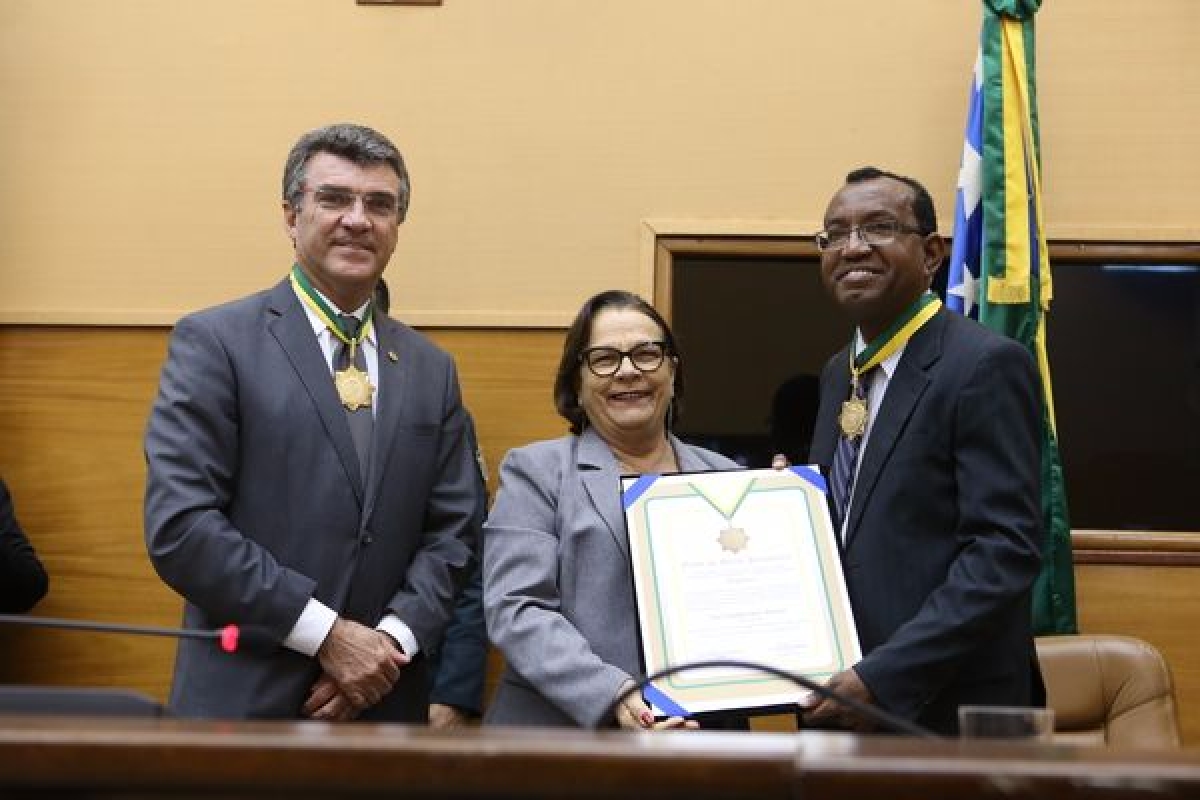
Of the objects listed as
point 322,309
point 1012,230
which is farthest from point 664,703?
point 1012,230

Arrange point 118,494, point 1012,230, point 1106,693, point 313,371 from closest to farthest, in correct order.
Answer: point 313,371 → point 1106,693 → point 1012,230 → point 118,494

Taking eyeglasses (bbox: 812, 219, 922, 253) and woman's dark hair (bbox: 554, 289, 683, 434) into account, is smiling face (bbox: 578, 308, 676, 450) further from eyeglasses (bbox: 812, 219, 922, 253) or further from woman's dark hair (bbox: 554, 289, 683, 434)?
eyeglasses (bbox: 812, 219, 922, 253)

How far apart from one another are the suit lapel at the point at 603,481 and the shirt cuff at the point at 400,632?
0.41 m

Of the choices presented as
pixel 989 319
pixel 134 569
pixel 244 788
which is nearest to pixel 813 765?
pixel 244 788

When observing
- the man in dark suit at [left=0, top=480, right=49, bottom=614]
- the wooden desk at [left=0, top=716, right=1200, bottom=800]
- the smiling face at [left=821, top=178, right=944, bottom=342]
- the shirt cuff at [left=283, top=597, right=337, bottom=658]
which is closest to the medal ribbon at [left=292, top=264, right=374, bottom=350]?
the shirt cuff at [left=283, top=597, right=337, bottom=658]

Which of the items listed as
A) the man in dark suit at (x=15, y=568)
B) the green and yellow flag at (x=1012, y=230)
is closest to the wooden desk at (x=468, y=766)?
the green and yellow flag at (x=1012, y=230)

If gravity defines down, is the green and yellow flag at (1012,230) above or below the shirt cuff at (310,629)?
above

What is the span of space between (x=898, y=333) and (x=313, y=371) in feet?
3.55

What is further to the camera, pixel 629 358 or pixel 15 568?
pixel 15 568

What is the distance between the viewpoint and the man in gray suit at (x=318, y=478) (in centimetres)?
242

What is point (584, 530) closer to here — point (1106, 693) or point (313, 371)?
point (313, 371)

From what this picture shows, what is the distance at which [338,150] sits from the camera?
2660 mm

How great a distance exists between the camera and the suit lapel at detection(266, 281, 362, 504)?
2.55m

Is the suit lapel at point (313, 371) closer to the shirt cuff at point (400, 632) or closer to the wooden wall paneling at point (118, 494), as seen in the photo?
the shirt cuff at point (400, 632)
